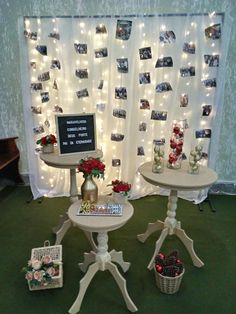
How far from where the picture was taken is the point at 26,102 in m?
2.86

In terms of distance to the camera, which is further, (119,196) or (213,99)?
(213,99)

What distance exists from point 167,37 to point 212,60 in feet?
1.71

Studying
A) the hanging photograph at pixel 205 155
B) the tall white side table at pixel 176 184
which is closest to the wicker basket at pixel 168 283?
the tall white side table at pixel 176 184

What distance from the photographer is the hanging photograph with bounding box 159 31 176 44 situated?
2555 millimetres

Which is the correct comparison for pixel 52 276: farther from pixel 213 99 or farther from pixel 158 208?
pixel 213 99

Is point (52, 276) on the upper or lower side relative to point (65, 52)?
lower

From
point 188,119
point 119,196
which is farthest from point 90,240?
point 188,119

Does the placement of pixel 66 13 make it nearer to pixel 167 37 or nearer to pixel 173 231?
pixel 167 37

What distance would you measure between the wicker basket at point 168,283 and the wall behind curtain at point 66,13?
1755 mm

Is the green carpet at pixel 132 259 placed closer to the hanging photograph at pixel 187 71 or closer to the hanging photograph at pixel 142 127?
the hanging photograph at pixel 142 127

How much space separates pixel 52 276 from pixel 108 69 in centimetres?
203

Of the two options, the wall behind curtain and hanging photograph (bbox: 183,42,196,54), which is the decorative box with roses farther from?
hanging photograph (bbox: 183,42,196,54)

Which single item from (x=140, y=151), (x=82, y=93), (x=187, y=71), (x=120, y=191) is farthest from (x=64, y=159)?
(x=187, y=71)

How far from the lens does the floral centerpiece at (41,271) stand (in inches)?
67.5
